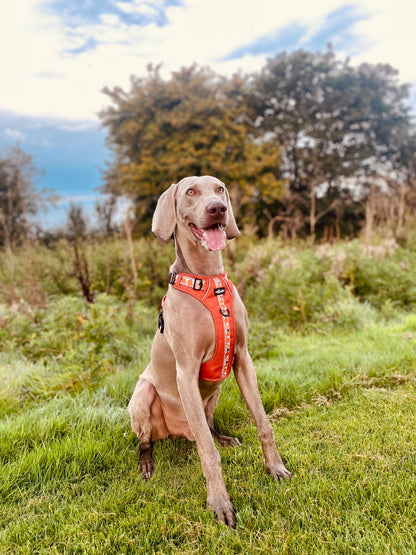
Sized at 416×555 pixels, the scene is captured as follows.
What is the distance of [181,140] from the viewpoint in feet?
61.5

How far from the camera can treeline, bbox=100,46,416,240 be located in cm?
1866

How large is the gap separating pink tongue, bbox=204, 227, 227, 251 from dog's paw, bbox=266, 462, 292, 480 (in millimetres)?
1313

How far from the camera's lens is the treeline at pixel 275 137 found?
18656mm

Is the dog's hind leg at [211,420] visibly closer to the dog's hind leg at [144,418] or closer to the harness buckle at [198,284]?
the dog's hind leg at [144,418]

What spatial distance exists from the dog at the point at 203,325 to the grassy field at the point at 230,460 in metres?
0.17

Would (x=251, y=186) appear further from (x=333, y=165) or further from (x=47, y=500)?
(x=47, y=500)

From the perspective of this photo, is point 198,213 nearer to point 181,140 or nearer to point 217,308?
point 217,308

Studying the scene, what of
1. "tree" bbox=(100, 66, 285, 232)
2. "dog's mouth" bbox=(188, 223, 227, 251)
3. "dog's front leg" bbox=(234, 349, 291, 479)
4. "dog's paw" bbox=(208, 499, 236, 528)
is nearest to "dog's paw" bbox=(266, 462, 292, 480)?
"dog's front leg" bbox=(234, 349, 291, 479)

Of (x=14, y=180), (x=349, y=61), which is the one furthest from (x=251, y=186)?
(x=14, y=180)

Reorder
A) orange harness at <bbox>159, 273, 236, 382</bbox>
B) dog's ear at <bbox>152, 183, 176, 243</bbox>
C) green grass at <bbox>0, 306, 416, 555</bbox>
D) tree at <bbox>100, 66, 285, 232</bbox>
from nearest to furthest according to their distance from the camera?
green grass at <bbox>0, 306, 416, 555</bbox>, orange harness at <bbox>159, 273, 236, 382</bbox>, dog's ear at <bbox>152, 183, 176, 243</bbox>, tree at <bbox>100, 66, 285, 232</bbox>

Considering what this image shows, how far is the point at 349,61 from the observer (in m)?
23.1

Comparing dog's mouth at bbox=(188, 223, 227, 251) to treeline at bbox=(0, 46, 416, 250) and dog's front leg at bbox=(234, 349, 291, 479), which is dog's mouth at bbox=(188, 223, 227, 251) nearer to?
dog's front leg at bbox=(234, 349, 291, 479)

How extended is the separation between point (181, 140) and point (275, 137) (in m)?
6.39

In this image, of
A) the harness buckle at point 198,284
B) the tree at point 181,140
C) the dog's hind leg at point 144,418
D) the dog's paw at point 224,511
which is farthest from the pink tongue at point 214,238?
the tree at point 181,140
